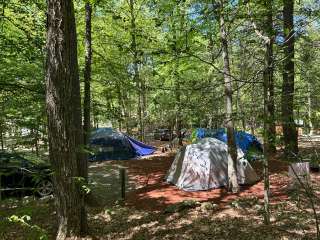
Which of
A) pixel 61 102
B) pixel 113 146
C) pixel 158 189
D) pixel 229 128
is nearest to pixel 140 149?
pixel 113 146

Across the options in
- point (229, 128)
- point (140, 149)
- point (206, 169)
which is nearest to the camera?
point (229, 128)

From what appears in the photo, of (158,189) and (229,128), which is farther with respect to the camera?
(158,189)

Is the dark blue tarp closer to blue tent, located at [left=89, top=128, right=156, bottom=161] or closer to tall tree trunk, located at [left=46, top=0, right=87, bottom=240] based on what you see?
blue tent, located at [left=89, top=128, right=156, bottom=161]

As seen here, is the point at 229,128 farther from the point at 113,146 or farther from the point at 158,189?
the point at 113,146

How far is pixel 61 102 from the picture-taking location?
5.49 m

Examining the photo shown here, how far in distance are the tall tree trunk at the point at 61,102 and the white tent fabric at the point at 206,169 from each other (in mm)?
6475

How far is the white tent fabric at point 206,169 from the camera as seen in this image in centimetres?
1163

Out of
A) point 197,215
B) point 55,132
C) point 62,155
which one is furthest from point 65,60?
point 197,215

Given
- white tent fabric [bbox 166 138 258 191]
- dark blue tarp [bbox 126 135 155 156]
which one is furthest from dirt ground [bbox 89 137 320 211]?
dark blue tarp [bbox 126 135 155 156]

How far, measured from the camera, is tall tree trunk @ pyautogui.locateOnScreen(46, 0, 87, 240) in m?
5.44

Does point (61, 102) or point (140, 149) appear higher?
point (61, 102)

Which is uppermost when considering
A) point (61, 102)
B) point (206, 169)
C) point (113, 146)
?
point (61, 102)

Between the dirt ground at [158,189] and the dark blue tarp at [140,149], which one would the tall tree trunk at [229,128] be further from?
the dark blue tarp at [140,149]

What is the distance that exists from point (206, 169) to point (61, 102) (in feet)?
23.5
